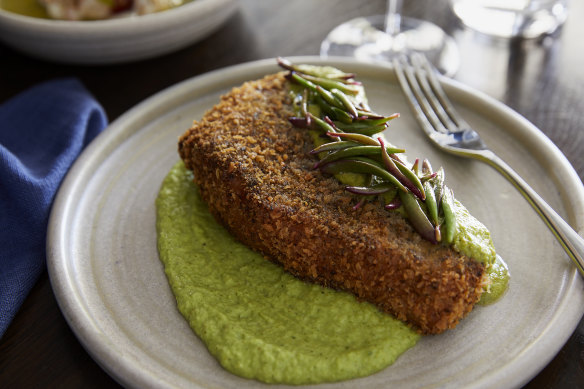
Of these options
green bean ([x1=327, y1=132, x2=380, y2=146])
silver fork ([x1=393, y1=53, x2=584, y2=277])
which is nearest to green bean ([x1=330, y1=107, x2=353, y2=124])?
green bean ([x1=327, y1=132, x2=380, y2=146])

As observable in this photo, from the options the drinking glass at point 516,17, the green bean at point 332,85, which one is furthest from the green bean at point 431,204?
the drinking glass at point 516,17

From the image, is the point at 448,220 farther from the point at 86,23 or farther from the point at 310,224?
the point at 86,23

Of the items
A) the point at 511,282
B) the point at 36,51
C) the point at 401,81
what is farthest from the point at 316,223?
the point at 36,51

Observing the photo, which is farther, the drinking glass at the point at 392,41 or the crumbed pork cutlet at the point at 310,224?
the drinking glass at the point at 392,41

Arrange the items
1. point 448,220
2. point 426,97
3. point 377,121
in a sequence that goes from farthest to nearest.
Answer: point 426,97
point 377,121
point 448,220

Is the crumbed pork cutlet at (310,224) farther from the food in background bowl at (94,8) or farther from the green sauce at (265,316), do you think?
the food in background bowl at (94,8)

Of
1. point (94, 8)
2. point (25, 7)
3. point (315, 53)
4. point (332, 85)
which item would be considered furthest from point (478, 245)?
point (25, 7)
